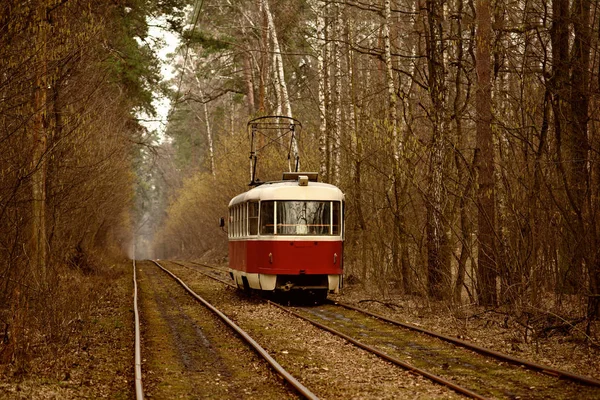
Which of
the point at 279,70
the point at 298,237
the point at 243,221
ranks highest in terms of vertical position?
the point at 279,70

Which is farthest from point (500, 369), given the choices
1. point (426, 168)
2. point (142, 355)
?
point (426, 168)

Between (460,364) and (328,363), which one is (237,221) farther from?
(460,364)

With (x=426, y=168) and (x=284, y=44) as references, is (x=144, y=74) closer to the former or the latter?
(x=284, y=44)

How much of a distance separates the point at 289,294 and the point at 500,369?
1171 centimetres

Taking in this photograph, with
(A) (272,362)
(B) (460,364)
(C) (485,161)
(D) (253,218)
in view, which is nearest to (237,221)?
(D) (253,218)

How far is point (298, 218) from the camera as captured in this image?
58.5ft

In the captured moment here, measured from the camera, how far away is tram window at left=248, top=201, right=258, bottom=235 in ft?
59.8

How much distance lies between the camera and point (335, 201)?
18.0 meters

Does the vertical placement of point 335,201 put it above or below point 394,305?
above

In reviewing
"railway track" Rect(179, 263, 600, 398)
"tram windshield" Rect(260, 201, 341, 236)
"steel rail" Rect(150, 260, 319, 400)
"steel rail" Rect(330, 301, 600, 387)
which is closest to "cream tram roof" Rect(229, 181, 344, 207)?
"tram windshield" Rect(260, 201, 341, 236)

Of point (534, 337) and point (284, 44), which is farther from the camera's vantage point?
point (284, 44)

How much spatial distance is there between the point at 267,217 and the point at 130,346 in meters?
6.25

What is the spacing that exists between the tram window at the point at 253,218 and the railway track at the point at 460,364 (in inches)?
161

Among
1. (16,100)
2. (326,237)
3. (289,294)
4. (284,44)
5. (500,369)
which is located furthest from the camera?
(284,44)
